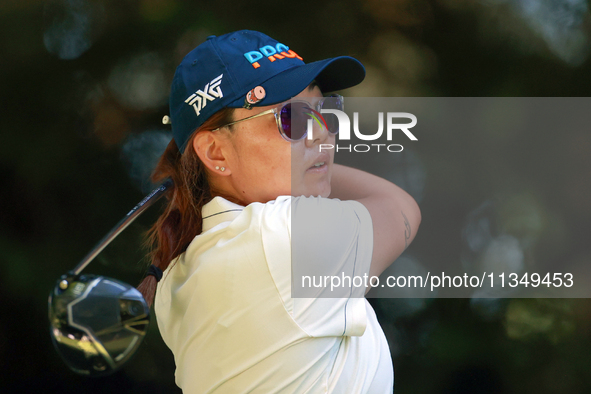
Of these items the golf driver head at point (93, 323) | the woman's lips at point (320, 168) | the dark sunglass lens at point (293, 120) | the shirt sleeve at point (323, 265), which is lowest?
the golf driver head at point (93, 323)

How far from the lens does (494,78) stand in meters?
1.71

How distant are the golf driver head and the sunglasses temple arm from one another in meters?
0.04

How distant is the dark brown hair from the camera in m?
1.01

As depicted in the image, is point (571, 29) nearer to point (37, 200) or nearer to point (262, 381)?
point (262, 381)

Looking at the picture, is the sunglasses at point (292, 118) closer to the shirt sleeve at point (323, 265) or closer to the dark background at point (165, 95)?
the shirt sleeve at point (323, 265)

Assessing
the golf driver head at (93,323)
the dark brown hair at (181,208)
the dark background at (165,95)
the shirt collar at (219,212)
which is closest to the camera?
the golf driver head at (93,323)

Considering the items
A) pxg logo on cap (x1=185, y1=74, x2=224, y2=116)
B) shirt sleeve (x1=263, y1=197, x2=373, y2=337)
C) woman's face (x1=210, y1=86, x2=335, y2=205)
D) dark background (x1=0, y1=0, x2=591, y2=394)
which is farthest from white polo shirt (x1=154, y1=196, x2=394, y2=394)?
dark background (x1=0, y1=0, x2=591, y2=394)

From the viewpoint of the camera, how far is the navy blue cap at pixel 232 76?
94 cm

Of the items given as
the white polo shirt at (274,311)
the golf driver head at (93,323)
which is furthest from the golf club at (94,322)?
the white polo shirt at (274,311)

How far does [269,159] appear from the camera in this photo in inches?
38.1

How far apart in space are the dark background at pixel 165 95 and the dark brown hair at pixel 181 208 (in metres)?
0.74

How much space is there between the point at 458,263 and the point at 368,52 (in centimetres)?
74

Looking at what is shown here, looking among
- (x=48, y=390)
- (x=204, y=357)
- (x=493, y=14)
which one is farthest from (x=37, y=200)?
(x=493, y=14)

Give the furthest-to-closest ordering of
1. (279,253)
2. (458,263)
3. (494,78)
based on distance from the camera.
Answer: (494,78)
(458,263)
(279,253)
